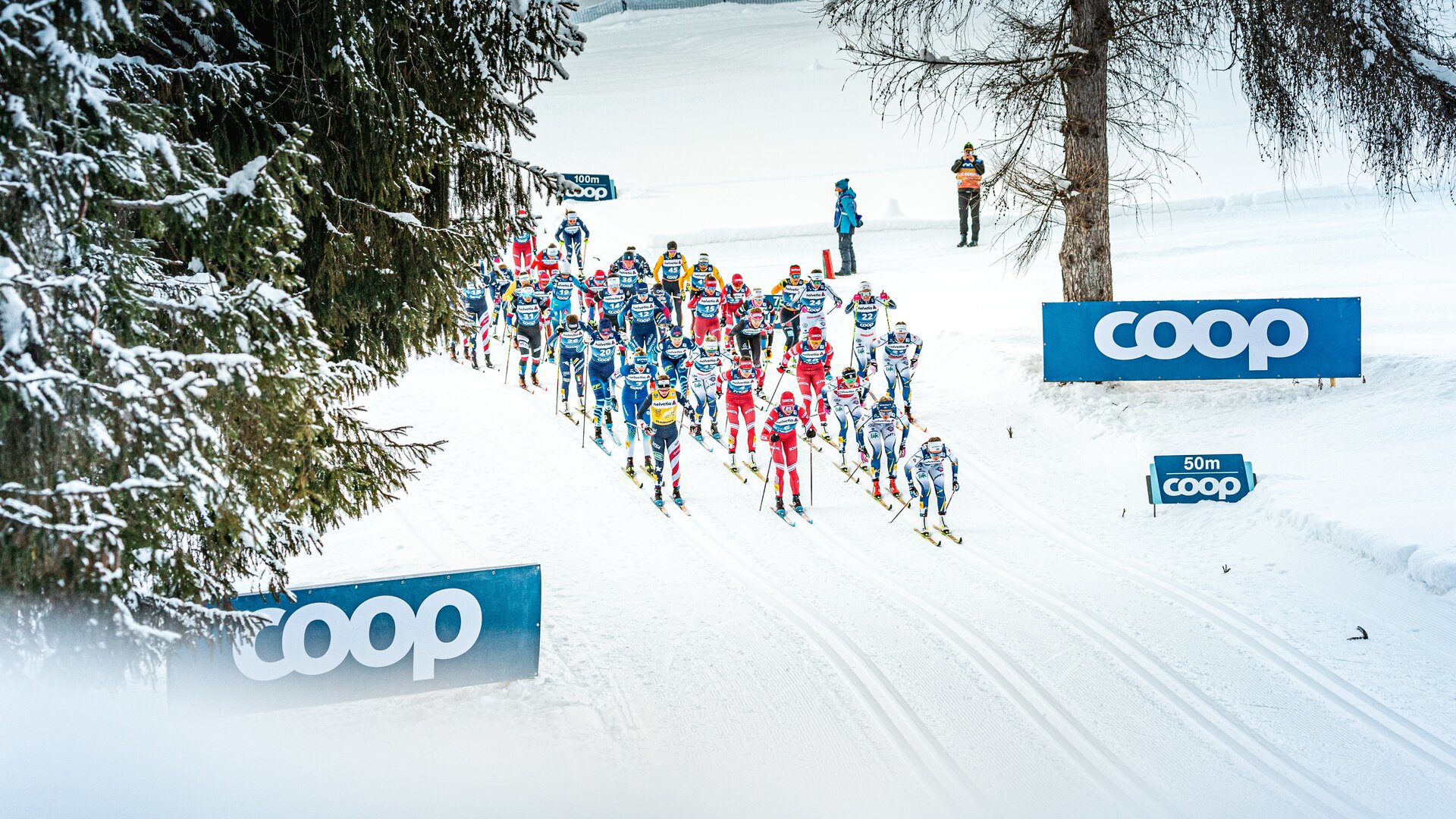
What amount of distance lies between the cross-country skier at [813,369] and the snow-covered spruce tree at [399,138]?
29.7ft

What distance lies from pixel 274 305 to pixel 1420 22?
12.2 meters

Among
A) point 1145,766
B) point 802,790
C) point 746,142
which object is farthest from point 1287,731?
point 746,142

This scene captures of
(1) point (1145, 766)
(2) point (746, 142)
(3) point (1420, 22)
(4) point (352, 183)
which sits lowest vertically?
(1) point (1145, 766)

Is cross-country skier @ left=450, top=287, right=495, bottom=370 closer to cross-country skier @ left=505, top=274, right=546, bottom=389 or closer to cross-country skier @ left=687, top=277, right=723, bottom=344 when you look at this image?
cross-country skier @ left=505, top=274, right=546, bottom=389

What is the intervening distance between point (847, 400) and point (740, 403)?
1394 millimetres

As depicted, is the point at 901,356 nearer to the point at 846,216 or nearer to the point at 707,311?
the point at 707,311

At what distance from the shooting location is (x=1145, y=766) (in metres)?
7.89

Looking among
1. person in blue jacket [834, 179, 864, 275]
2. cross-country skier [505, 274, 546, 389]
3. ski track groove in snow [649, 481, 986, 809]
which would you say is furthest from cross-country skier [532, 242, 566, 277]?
ski track groove in snow [649, 481, 986, 809]

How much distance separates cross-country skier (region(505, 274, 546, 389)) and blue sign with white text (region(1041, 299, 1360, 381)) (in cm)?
770

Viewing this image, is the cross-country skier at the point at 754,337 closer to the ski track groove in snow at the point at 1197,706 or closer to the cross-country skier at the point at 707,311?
the cross-country skier at the point at 707,311

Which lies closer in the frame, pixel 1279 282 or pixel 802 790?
pixel 802 790

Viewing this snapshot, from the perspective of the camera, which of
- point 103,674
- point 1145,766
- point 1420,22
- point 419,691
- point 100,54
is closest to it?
point 103,674

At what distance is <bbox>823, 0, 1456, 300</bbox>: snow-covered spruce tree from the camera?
11758 millimetres

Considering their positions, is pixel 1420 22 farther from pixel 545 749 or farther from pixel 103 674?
pixel 103 674
